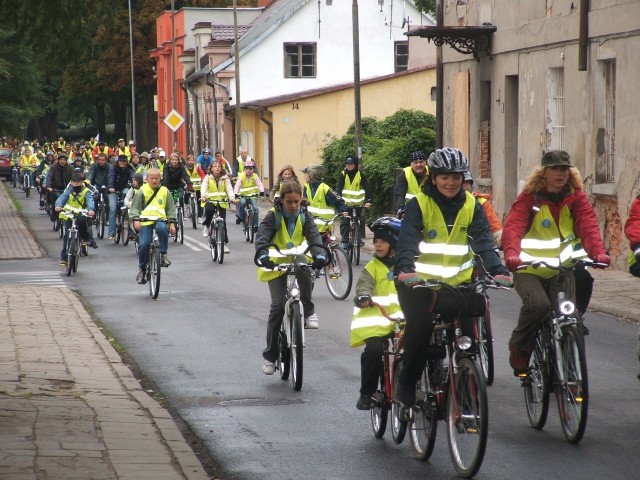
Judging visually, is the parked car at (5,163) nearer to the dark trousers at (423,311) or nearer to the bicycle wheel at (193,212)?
the bicycle wheel at (193,212)

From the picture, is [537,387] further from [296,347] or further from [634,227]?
[296,347]

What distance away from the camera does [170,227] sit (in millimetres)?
18672

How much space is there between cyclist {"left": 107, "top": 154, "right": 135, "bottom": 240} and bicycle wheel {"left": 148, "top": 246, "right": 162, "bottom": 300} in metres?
10.2

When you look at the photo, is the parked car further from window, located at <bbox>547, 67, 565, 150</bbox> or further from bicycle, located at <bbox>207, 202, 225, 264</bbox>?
window, located at <bbox>547, 67, 565, 150</bbox>

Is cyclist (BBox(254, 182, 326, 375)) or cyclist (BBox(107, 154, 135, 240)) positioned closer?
cyclist (BBox(254, 182, 326, 375))

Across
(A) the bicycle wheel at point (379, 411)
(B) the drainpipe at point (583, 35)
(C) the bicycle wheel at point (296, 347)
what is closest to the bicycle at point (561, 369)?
(A) the bicycle wheel at point (379, 411)

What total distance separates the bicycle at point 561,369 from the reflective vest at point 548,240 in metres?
0.15

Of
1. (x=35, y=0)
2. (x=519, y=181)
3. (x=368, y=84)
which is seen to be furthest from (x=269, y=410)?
(x=368, y=84)

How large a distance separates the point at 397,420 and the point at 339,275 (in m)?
8.97

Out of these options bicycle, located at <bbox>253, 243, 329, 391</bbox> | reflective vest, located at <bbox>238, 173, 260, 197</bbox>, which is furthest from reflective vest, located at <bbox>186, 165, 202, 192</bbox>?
bicycle, located at <bbox>253, 243, 329, 391</bbox>

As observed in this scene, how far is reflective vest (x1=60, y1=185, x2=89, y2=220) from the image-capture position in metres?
22.3

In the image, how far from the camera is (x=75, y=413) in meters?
8.95

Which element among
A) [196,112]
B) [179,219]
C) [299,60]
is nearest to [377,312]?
[179,219]

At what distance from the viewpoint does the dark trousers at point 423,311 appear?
7.23 meters
